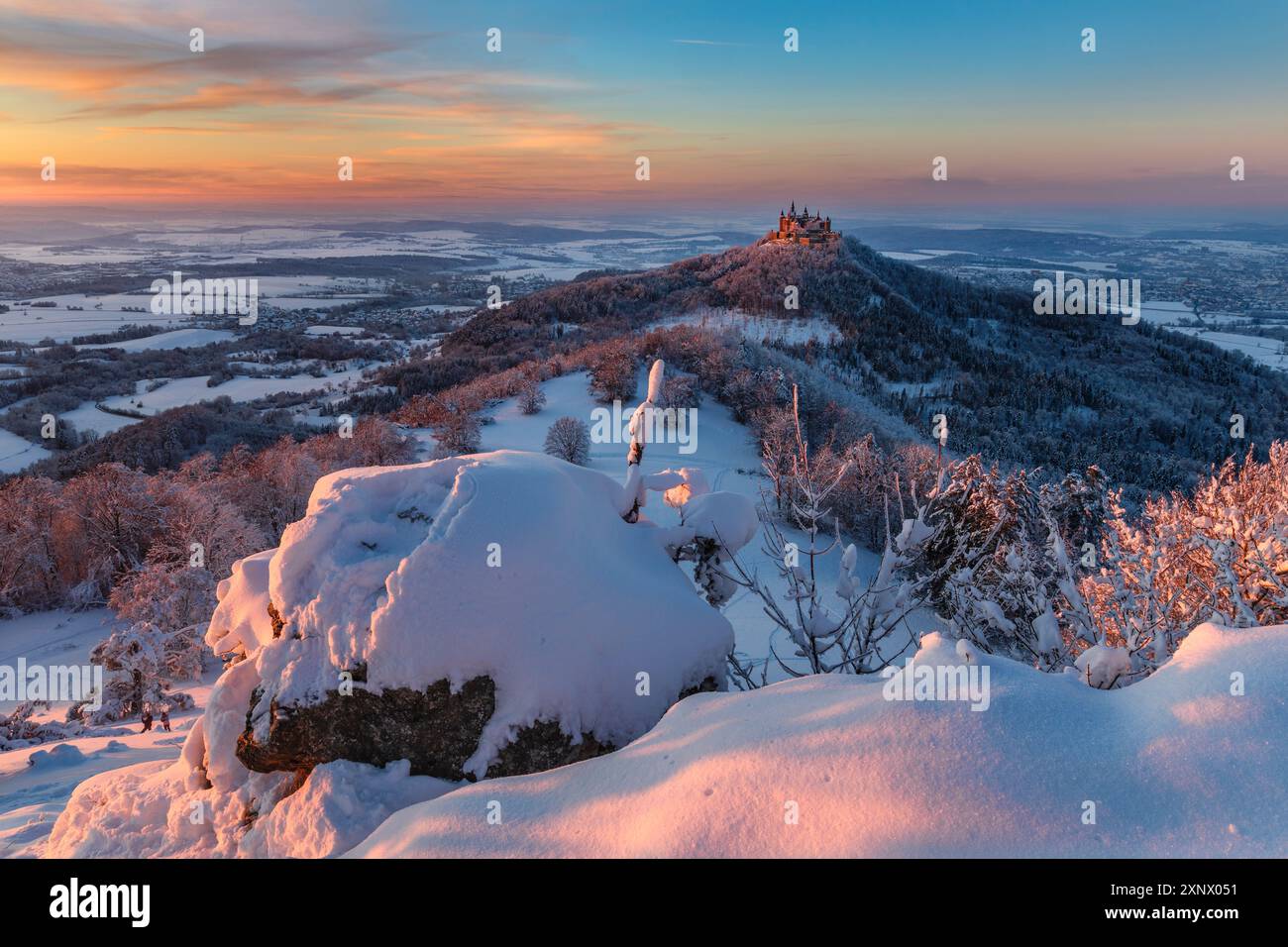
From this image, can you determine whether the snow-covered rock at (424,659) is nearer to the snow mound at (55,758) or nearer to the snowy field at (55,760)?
the snowy field at (55,760)

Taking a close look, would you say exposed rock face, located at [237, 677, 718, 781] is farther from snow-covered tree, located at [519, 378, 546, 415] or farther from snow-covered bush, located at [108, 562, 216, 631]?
snow-covered tree, located at [519, 378, 546, 415]

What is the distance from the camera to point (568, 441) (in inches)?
1088

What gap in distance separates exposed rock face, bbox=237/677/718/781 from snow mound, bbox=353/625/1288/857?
52 cm

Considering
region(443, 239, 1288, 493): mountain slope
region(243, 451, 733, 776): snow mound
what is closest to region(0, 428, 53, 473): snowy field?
region(443, 239, 1288, 493): mountain slope

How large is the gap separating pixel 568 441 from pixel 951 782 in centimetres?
2491

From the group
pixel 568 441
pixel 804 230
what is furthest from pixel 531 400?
pixel 804 230

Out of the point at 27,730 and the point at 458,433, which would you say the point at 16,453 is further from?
the point at 27,730

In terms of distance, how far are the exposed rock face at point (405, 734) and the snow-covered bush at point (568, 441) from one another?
73.4 ft

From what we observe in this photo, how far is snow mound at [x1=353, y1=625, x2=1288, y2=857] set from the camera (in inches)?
120
